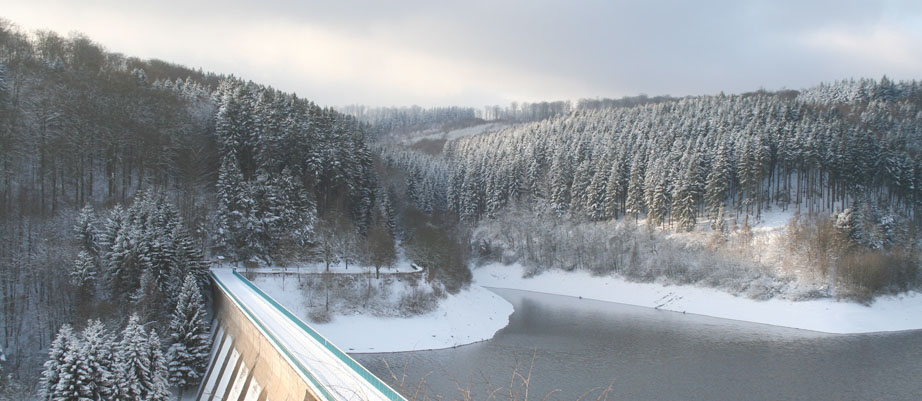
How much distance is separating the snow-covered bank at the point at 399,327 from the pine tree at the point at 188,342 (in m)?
9.13

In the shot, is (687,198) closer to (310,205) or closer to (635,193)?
(635,193)

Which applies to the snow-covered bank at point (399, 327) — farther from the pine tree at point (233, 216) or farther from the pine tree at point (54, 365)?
the pine tree at point (54, 365)

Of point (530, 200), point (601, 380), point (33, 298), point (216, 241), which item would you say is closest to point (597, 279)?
point (530, 200)

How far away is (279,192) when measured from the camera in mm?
49188

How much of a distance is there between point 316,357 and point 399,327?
2228cm

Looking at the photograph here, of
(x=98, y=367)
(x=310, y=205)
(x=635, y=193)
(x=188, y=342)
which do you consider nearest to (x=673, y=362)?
(x=188, y=342)

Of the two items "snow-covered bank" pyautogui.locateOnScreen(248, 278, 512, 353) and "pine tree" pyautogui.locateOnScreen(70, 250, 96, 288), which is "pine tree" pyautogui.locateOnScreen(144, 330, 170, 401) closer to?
"pine tree" pyautogui.locateOnScreen(70, 250, 96, 288)

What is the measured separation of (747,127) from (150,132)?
3016 inches

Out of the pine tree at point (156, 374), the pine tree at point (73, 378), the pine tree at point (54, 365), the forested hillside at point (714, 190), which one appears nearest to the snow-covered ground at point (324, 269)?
the pine tree at point (156, 374)

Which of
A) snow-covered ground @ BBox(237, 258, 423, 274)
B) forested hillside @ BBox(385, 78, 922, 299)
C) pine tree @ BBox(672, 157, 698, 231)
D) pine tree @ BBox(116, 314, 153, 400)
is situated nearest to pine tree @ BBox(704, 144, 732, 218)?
forested hillside @ BBox(385, 78, 922, 299)

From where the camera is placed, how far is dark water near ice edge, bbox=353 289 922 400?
28.3 m

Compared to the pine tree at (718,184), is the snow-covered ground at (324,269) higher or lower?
lower

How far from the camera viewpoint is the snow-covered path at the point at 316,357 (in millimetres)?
14342

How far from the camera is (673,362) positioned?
→ 33.9 m
